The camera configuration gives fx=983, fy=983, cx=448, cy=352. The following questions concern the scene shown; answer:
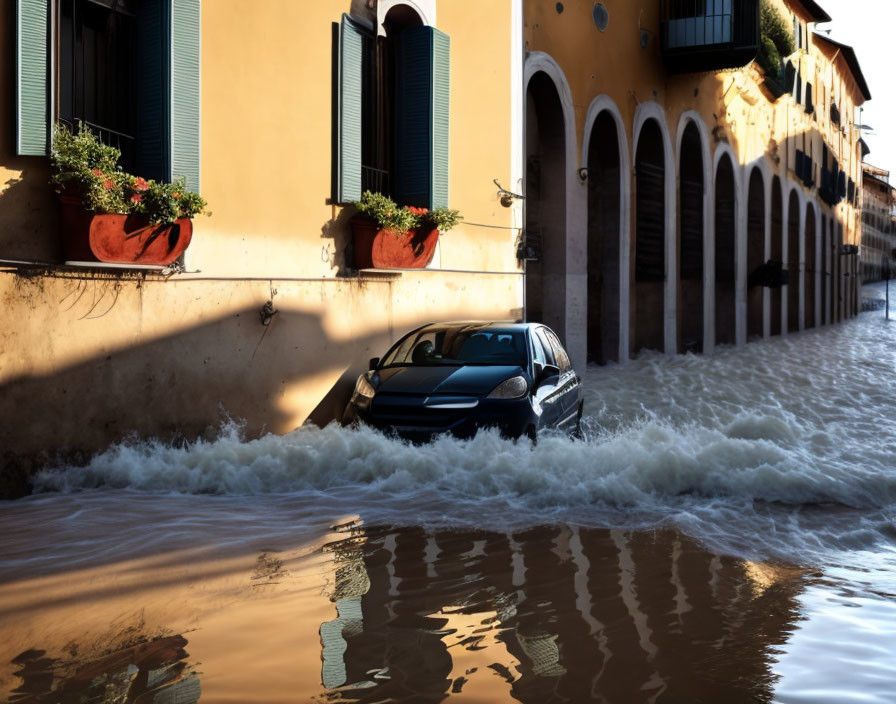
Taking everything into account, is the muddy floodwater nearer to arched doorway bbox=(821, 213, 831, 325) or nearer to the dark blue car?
the dark blue car

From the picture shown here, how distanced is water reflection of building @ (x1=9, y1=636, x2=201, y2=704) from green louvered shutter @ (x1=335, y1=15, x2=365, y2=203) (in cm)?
761

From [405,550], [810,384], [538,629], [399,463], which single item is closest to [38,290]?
[399,463]

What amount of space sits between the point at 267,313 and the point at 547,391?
9.84 feet

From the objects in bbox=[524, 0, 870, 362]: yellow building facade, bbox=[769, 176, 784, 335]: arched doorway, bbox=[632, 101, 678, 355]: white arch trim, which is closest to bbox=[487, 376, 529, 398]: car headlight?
bbox=[524, 0, 870, 362]: yellow building facade

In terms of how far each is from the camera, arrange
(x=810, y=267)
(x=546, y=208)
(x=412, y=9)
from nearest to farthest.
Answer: (x=412, y=9)
(x=546, y=208)
(x=810, y=267)

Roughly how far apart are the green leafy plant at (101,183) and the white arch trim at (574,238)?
31.1ft

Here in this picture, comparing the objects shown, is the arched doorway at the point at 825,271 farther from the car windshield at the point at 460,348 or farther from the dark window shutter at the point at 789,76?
the car windshield at the point at 460,348

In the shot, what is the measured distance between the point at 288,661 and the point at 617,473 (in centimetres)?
430

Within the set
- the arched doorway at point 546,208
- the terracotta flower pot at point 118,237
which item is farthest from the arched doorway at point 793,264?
the terracotta flower pot at point 118,237

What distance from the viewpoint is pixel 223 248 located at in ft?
31.0

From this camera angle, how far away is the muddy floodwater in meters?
3.75

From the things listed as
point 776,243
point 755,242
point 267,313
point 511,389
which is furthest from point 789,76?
point 511,389

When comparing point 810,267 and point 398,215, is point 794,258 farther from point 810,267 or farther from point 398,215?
point 398,215

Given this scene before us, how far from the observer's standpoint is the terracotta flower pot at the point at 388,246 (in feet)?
36.9
